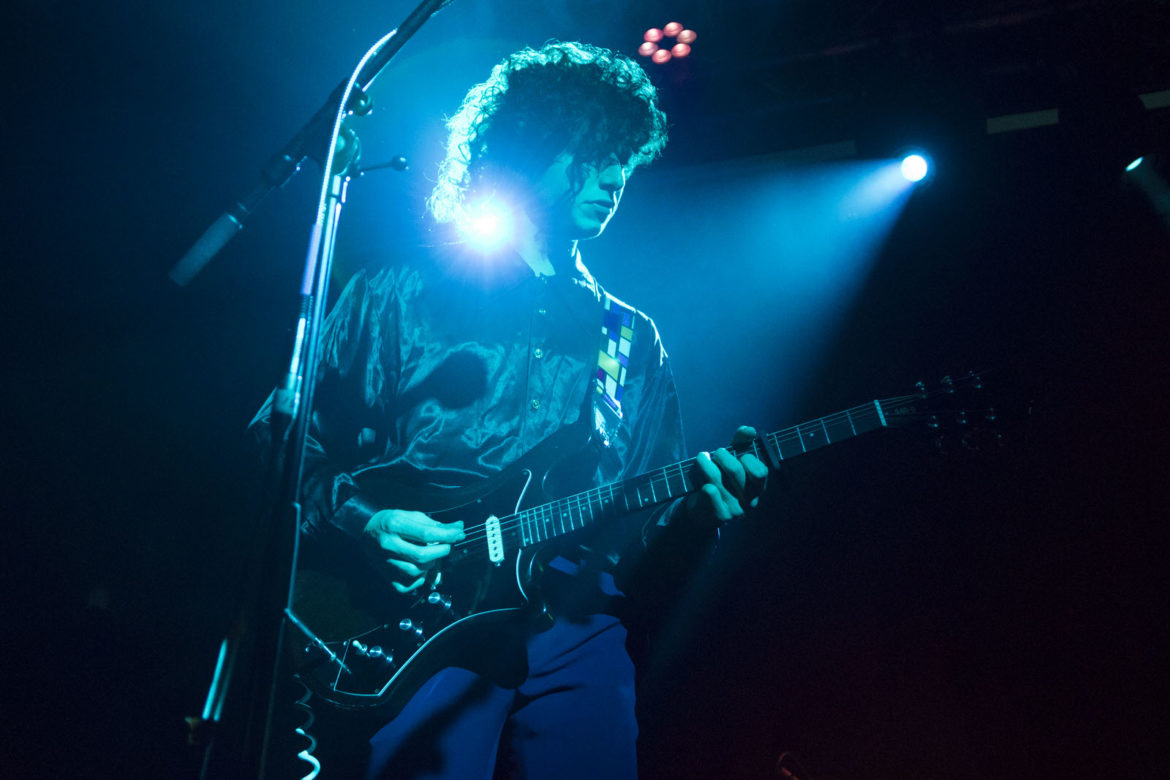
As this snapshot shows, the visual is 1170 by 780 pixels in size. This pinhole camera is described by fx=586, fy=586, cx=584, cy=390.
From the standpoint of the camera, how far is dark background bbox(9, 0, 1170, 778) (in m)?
2.52

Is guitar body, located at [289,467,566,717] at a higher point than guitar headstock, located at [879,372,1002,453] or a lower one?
lower

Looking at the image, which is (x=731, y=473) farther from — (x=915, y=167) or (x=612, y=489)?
(x=915, y=167)

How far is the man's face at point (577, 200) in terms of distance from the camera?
8.77ft

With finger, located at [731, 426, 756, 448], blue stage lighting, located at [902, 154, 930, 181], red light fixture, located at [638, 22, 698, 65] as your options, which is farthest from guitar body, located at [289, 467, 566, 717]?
blue stage lighting, located at [902, 154, 930, 181]

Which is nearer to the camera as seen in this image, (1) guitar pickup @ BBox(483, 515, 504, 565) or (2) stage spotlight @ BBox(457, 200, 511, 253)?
(1) guitar pickup @ BBox(483, 515, 504, 565)

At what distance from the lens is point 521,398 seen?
239cm

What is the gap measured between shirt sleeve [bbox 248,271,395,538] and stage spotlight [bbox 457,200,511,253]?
0.54m

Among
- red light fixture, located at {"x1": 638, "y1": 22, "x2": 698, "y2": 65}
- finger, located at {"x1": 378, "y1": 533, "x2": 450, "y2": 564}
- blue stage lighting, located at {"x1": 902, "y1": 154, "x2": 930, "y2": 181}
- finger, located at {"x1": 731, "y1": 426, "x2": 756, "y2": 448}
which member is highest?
red light fixture, located at {"x1": 638, "y1": 22, "x2": 698, "y2": 65}

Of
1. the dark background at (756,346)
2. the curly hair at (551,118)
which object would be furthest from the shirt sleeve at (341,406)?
the curly hair at (551,118)

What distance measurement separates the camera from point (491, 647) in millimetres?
1871

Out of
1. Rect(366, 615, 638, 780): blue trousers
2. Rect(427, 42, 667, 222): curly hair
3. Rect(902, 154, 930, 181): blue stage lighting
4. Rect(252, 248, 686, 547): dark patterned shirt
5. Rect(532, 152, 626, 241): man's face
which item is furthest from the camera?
Rect(902, 154, 930, 181): blue stage lighting

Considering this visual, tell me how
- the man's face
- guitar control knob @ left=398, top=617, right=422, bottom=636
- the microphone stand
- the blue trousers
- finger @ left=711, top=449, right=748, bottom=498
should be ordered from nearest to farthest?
the microphone stand, the blue trousers, guitar control knob @ left=398, top=617, right=422, bottom=636, finger @ left=711, top=449, right=748, bottom=498, the man's face

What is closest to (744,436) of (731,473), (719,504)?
(731,473)

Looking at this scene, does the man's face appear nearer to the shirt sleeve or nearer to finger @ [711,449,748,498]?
the shirt sleeve
